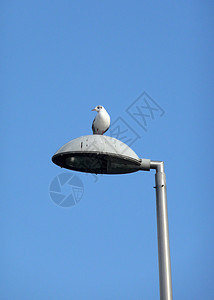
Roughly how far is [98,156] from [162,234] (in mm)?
1355

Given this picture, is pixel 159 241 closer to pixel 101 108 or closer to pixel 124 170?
pixel 124 170

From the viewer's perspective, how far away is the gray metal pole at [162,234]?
493cm

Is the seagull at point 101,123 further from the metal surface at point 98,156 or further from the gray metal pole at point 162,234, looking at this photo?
the gray metal pole at point 162,234

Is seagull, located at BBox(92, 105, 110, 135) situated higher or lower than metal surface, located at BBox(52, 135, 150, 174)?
higher

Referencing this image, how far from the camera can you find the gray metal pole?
4.93 metres

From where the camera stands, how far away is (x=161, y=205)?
5328mm

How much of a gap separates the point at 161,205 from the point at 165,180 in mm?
377

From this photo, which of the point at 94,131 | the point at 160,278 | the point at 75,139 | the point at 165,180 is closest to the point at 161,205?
the point at 165,180

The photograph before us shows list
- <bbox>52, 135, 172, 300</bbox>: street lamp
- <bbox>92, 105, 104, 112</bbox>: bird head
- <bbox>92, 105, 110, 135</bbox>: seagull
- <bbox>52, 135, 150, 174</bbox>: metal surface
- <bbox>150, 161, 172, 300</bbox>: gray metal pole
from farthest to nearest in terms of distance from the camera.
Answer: <bbox>92, 105, 104, 112</bbox>: bird head, <bbox>92, 105, 110, 135</bbox>: seagull, <bbox>52, 135, 150, 174</bbox>: metal surface, <bbox>52, 135, 172, 300</bbox>: street lamp, <bbox>150, 161, 172, 300</bbox>: gray metal pole

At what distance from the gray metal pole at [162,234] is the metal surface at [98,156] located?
0.81 feet

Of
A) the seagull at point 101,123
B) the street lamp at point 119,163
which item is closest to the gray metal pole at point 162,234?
the street lamp at point 119,163

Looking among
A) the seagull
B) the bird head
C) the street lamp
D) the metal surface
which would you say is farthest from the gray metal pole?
the bird head

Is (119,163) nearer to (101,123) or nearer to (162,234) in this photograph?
(162,234)

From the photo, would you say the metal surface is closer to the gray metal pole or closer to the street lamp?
the street lamp
